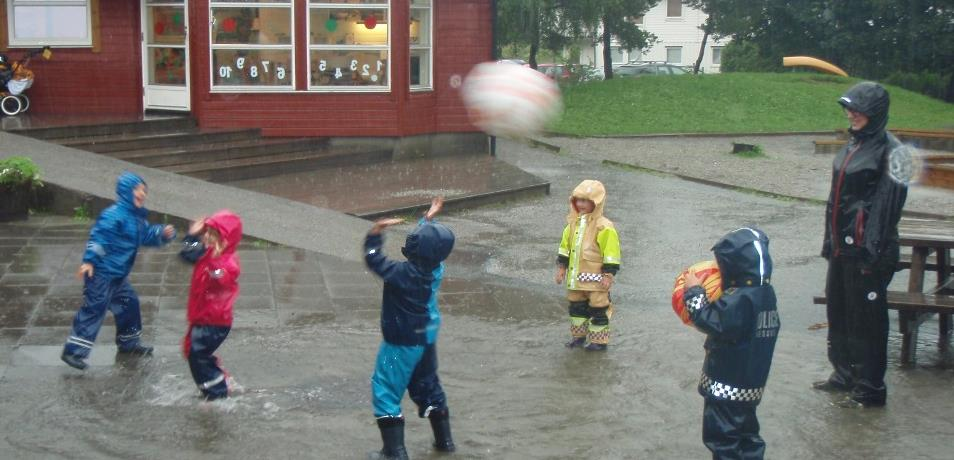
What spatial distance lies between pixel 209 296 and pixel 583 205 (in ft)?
9.41

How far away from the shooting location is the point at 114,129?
16531 mm

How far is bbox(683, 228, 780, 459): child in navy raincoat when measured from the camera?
18.0 feet

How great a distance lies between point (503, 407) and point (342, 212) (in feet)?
22.8

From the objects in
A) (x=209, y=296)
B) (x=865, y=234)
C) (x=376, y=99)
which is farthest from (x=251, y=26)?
(x=865, y=234)

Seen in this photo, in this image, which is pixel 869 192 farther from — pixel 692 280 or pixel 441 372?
pixel 441 372

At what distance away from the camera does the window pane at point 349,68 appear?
18.3 metres

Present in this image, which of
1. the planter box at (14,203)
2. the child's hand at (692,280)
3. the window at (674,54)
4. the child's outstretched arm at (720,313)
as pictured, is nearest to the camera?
the child's outstretched arm at (720,313)

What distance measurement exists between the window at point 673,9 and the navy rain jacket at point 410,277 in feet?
209

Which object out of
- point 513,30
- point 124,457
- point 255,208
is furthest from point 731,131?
point 124,457

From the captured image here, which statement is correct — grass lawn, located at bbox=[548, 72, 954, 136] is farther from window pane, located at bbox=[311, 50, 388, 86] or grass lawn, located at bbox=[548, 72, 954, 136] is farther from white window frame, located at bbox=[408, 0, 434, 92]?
window pane, located at bbox=[311, 50, 388, 86]

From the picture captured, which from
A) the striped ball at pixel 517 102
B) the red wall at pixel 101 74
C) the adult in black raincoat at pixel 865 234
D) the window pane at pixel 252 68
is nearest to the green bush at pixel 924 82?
the window pane at pixel 252 68

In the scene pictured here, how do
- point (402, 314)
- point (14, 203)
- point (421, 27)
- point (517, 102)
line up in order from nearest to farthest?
point (402, 314) → point (517, 102) → point (14, 203) → point (421, 27)

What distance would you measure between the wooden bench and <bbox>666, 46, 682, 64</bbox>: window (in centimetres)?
6226

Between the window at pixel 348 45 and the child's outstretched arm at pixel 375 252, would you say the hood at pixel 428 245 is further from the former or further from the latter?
the window at pixel 348 45
